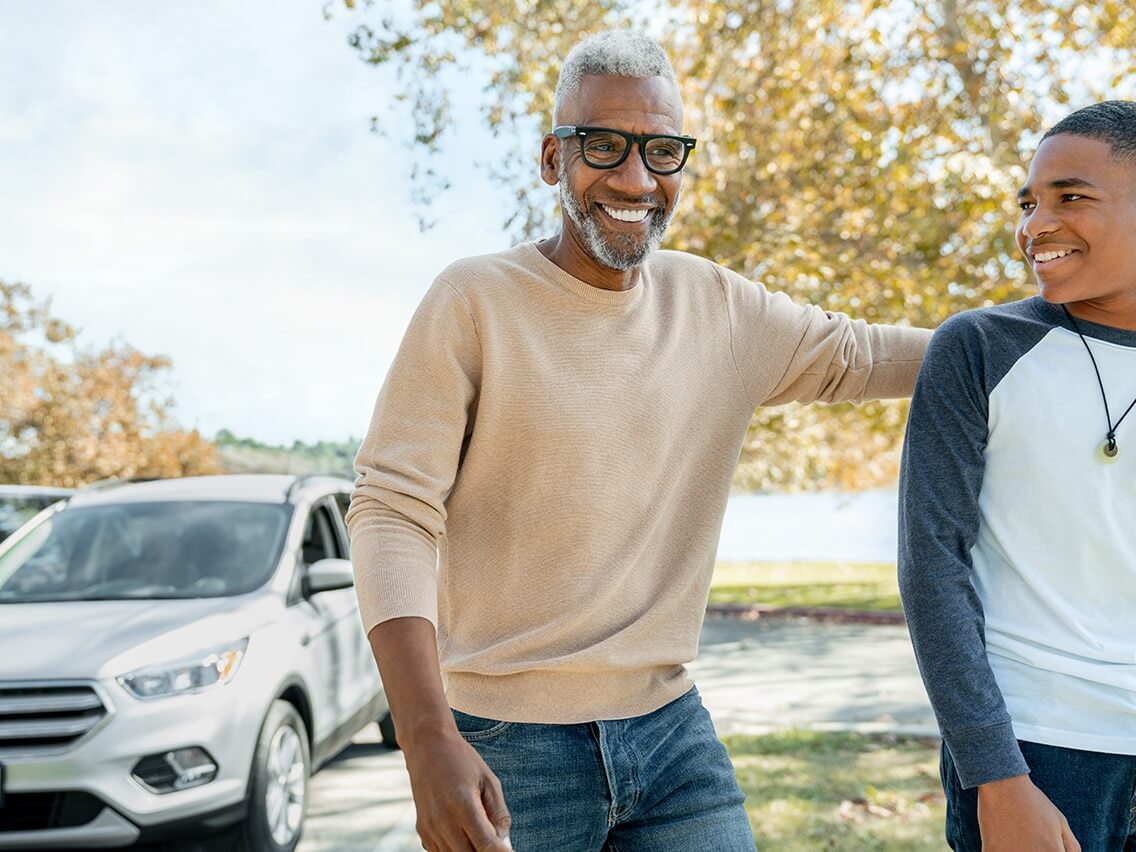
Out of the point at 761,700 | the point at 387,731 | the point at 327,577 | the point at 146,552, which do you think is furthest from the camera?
the point at 761,700

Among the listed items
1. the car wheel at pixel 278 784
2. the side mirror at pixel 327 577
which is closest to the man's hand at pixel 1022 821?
the car wheel at pixel 278 784

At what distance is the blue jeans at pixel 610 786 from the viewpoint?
2.38 m

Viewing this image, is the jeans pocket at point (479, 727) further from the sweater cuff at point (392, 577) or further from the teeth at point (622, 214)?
the teeth at point (622, 214)

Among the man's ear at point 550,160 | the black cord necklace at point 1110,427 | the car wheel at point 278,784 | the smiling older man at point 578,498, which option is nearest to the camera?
the black cord necklace at point 1110,427

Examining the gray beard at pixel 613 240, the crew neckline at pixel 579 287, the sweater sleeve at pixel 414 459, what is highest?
the gray beard at pixel 613 240

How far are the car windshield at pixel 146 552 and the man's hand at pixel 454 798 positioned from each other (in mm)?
4308

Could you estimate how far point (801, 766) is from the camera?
7.18m

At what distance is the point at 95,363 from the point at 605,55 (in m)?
21.1

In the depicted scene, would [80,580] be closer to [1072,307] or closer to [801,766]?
[801,766]

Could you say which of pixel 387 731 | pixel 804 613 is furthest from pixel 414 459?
pixel 804 613

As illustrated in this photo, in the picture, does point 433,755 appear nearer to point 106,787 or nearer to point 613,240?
point 613,240

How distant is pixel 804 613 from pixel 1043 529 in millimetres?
15609

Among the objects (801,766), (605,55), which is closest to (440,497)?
(605,55)

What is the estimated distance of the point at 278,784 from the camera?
223 inches
